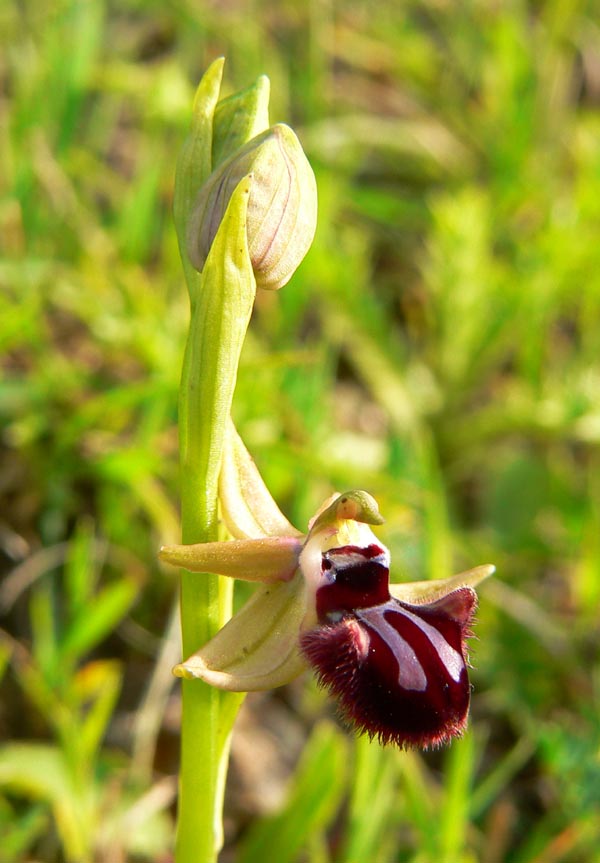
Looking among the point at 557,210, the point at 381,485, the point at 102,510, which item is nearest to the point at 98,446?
the point at 102,510

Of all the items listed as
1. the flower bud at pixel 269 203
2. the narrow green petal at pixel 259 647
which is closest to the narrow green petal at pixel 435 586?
the narrow green petal at pixel 259 647

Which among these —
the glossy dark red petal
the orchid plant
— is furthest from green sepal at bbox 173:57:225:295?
the glossy dark red petal

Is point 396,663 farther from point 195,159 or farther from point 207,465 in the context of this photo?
point 195,159

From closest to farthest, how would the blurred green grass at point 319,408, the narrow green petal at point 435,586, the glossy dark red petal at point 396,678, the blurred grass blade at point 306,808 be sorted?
the glossy dark red petal at point 396,678 → the narrow green petal at point 435,586 → the blurred grass blade at point 306,808 → the blurred green grass at point 319,408

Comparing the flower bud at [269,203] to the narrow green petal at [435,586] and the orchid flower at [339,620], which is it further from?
the narrow green petal at [435,586]

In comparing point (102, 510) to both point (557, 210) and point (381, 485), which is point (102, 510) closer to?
point (381, 485)

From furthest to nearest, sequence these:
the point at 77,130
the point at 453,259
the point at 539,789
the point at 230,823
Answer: the point at 77,130 < the point at 453,259 < the point at 539,789 < the point at 230,823

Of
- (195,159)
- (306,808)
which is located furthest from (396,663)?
(306,808)
